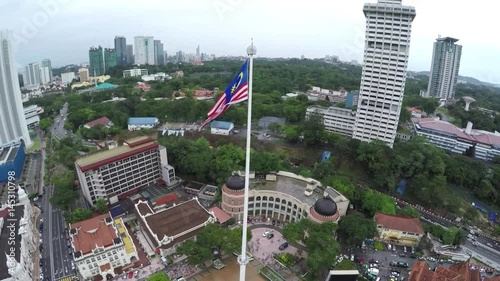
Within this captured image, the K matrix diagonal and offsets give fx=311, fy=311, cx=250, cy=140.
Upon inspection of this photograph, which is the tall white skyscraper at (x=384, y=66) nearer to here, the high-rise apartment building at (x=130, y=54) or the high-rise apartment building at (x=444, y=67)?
the high-rise apartment building at (x=444, y=67)

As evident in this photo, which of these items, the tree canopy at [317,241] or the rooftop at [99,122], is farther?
the rooftop at [99,122]

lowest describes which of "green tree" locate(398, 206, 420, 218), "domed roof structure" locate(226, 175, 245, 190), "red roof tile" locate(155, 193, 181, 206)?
"red roof tile" locate(155, 193, 181, 206)

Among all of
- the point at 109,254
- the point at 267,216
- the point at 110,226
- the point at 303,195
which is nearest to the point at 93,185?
the point at 110,226

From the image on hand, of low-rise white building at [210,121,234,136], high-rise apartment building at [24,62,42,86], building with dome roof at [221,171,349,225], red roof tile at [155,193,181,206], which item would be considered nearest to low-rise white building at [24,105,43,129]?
low-rise white building at [210,121,234,136]

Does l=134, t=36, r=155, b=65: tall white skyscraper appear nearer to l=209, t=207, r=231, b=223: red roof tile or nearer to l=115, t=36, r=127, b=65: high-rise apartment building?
l=115, t=36, r=127, b=65: high-rise apartment building

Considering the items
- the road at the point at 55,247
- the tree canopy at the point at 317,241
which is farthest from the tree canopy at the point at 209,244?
the road at the point at 55,247

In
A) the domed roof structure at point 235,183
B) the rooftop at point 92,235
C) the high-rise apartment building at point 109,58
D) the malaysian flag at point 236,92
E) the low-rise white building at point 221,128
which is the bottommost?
the rooftop at point 92,235
